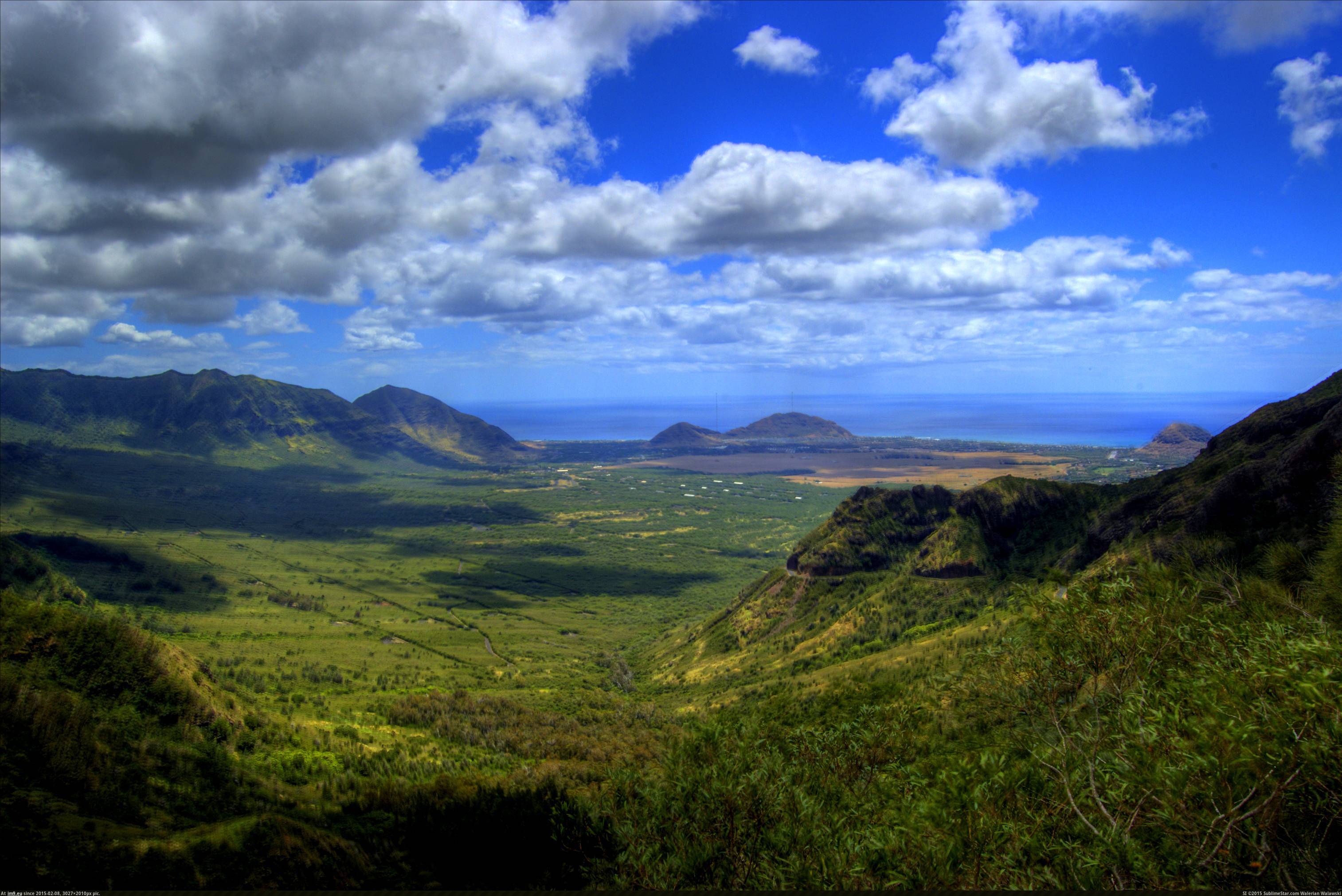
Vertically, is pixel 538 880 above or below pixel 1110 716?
below

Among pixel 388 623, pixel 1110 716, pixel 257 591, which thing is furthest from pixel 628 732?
pixel 257 591

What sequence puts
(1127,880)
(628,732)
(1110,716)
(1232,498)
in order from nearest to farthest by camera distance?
(1127,880)
(1110,716)
(1232,498)
(628,732)

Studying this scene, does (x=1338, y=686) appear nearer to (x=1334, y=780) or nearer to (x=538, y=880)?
(x=1334, y=780)

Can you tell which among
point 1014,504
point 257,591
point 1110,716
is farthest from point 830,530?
point 257,591

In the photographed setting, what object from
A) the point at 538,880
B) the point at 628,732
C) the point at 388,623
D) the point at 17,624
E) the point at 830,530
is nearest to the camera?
the point at 538,880

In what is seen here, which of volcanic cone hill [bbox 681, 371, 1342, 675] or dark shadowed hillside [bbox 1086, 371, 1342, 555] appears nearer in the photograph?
dark shadowed hillside [bbox 1086, 371, 1342, 555]

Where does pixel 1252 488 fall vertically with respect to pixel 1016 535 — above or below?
above

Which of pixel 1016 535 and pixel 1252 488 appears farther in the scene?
pixel 1016 535

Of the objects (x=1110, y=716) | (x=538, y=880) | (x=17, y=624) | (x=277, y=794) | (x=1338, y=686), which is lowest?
(x=277, y=794)

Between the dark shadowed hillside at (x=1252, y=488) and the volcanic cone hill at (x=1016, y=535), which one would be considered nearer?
the dark shadowed hillside at (x=1252, y=488)

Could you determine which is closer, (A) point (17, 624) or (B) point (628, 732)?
(A) point (17, 624)
